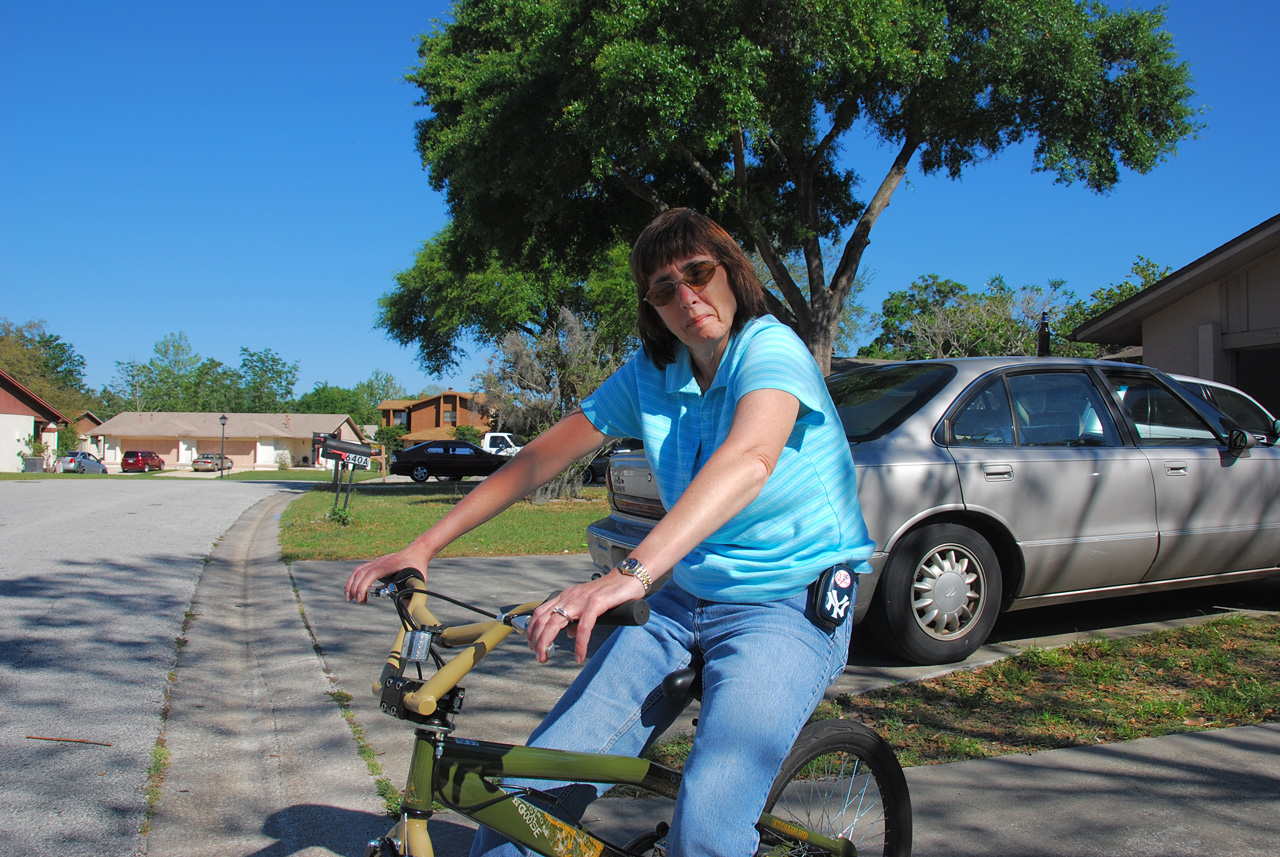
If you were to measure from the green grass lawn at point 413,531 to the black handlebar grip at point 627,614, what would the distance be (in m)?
8.33

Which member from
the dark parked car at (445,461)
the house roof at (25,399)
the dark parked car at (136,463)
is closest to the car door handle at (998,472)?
the dark parked car at (445,461)

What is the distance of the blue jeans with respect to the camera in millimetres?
1714

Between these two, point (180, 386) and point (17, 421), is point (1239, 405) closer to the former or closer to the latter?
point (17, 421)

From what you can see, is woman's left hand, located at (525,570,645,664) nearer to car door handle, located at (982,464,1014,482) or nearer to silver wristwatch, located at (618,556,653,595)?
silver wristwatch, located at (618,556,653,595)

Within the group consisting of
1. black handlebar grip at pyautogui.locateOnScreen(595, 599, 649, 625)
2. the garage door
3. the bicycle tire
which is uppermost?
the garage door

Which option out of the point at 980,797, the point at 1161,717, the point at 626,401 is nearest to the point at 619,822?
the point at 980,797

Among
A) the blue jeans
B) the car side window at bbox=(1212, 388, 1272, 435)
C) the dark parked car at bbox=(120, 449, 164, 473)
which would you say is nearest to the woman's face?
the blue jeans

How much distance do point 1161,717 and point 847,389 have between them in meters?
2.41

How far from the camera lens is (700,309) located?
6.71ft

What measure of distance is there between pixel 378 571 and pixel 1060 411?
4428 mm

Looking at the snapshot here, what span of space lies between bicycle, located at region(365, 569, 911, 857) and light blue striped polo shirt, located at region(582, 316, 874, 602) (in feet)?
0.82

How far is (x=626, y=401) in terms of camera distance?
91.4 inches

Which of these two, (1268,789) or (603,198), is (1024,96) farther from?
(1268,789)

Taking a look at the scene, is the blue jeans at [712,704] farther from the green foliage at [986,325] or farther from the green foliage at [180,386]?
Answer: the green foliage at [180,386]
